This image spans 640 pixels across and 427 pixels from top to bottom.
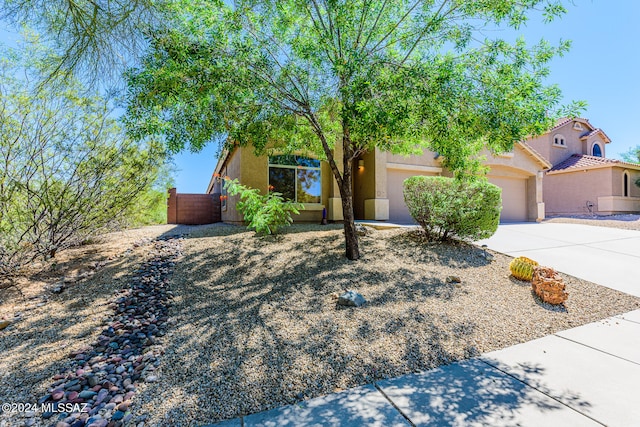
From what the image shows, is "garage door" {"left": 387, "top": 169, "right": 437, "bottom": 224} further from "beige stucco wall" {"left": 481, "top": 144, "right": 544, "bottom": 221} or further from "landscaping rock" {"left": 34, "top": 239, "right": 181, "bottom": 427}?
"landscaping rock" {"left": 34, "top": 239, "right": 181, "bottom": 427}

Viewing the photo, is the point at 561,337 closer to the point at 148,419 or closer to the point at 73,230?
the point at 148,419

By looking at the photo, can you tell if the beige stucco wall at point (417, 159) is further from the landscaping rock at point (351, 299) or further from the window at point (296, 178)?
the landscaping rock at point (351, 299)

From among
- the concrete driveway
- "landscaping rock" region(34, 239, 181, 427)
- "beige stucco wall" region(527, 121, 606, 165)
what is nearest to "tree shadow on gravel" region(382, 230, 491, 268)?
the concrete driveway

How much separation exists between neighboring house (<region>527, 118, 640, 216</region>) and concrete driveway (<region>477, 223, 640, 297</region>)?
9.70 metres

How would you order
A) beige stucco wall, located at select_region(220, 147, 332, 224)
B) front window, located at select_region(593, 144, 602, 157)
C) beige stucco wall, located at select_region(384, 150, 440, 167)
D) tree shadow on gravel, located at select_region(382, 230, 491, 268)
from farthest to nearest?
1. front window, located at select_region(593, 144, 602, 157)
2. beige stucco wall, located at select_region(384, 150, 440, 167)
3. beige stucco wall, located at select_region(220, 147, 332, 224)
4. tree shadow on gravel, located at select_region(382, 230, 491, 268)

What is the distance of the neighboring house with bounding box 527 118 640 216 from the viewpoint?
1825cm

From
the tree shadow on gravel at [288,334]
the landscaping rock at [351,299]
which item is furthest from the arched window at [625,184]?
the landscaping rock at [351,299]

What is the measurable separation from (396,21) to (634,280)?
23.1ft

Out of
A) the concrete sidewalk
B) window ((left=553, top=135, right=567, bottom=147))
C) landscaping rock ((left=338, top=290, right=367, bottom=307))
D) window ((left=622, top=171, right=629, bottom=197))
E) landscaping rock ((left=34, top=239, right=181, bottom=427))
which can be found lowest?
the concrete sidewalk

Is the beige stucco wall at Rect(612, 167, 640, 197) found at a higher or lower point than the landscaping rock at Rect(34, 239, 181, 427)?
higher

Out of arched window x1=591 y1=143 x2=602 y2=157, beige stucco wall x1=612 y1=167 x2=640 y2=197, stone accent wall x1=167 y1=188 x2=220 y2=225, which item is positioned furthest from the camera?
arched window x1=591 y1=143 x2=602 y2=157

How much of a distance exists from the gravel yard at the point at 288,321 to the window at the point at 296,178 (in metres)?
4.31

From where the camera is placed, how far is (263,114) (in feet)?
22.0

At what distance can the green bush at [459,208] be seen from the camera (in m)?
7.45
